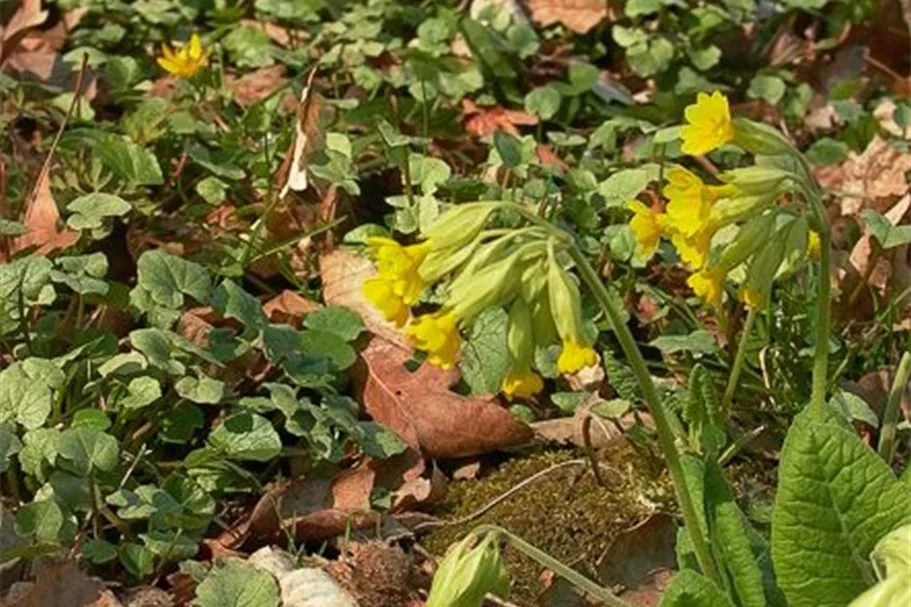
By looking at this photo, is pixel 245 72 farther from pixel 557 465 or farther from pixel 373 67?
pixel 557 465

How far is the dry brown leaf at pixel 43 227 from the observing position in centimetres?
307

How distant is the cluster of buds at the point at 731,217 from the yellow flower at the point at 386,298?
0.34m

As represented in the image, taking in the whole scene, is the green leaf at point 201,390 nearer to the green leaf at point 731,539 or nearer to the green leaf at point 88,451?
the green leaf at point 88,451

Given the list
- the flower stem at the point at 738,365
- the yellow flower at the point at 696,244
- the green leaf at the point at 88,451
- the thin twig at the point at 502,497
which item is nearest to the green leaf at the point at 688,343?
the flower stem at the point at 738,365

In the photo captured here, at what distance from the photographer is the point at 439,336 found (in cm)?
194

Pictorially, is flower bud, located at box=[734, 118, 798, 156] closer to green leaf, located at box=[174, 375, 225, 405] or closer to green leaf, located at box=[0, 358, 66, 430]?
green leaf, located at box=[174, 375, 225, 405]

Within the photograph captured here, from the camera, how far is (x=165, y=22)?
159 inches

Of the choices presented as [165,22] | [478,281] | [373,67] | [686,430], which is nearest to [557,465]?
[686,430]

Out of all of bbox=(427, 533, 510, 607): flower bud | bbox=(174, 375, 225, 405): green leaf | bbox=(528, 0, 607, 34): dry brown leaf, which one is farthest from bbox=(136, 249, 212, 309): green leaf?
bbox=(528, 0, 607, 34): dry brown leaf

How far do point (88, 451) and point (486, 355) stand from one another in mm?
668

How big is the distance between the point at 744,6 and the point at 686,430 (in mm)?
1786

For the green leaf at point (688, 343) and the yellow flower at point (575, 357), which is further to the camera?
the green leaf at point (688, 343)

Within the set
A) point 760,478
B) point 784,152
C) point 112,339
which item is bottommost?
point 760,478

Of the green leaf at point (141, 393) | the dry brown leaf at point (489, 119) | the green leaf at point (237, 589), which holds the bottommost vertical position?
the green leaf at point (237, 589)
